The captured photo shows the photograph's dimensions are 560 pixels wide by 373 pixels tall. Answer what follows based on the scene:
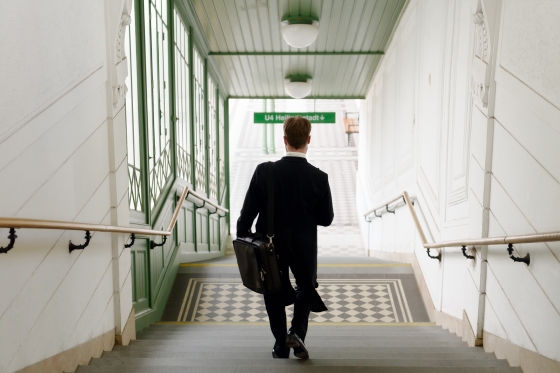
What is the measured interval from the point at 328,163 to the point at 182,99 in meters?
11.5

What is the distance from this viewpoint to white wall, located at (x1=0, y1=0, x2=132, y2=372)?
6.47 ft

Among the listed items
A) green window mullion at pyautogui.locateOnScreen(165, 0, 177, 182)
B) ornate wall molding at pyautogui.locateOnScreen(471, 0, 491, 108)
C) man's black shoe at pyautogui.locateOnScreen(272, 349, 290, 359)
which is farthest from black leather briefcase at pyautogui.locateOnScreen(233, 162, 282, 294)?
green window mullion at pyautogui.locateOnScreen(165, 0, 177, 182)

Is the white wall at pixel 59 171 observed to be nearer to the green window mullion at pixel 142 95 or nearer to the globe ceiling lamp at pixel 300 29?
the green window mullion at pixel 142 95

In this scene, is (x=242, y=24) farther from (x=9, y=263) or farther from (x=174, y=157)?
(x=9, y=263)

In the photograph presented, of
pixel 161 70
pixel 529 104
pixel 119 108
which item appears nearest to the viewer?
pixel 529 104

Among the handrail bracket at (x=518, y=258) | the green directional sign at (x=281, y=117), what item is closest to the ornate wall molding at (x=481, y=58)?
the handrail bracket at (x=518, y=258)

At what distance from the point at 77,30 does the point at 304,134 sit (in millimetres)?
1265

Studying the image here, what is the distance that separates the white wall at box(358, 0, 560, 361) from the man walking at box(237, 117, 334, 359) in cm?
96

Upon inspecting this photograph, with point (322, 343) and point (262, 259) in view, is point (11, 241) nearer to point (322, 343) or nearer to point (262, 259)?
point (262, 259)

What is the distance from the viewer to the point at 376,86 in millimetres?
8570

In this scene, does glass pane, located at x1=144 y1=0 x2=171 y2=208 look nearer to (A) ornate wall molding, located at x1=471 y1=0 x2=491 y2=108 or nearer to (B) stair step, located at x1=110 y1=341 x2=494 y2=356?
(B) stair step, located at x1=110 y1=341 x2=494 y2=356

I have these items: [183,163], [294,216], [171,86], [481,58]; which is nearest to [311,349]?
[294,216]

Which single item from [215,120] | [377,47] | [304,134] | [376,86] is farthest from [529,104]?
[215,120]

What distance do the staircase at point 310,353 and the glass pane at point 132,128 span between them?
3.44 feet
